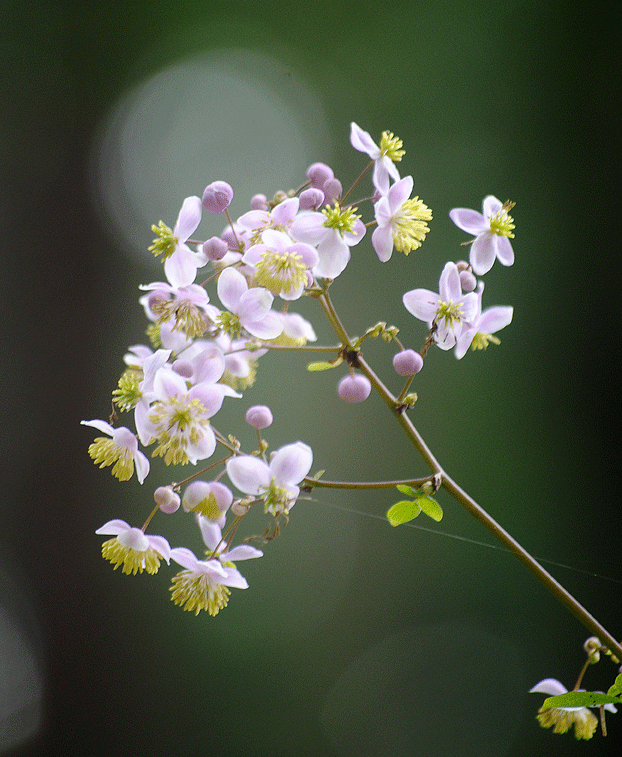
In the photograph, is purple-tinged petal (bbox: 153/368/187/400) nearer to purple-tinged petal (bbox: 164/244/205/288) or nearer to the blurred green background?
purple-tinged petal (bbox: 164/244/205/288)

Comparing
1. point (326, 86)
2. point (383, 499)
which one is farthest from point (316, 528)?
point (326, 86)

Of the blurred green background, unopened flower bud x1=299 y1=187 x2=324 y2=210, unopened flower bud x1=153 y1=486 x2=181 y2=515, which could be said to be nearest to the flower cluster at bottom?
unopened flower bud x1=153 y1=486 x2=181 y2=515

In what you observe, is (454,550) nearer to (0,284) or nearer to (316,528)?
(316,528)

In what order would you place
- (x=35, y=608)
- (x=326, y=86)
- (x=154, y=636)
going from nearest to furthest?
(x=35, y=608), (x=154, y=636), (x=326, y=86)

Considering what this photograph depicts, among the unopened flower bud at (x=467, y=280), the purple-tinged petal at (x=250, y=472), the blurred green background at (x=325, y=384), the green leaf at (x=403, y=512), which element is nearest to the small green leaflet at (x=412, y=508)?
the green leaf at (x=403, y=512)

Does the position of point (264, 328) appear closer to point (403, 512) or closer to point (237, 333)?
point (237, 333)
